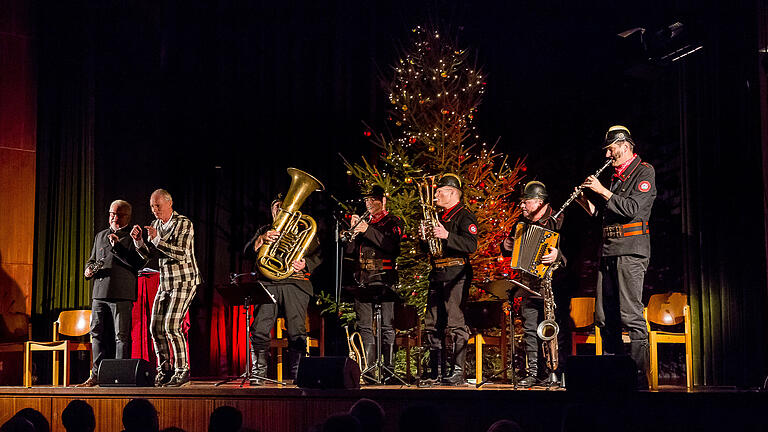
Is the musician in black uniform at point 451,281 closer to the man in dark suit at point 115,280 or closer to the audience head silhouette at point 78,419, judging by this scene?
the man in dark suit at point 115,280

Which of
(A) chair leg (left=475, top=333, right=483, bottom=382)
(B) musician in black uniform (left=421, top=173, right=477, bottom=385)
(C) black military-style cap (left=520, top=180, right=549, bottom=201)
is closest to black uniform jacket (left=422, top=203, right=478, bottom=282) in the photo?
(B) musician in black uniform (left=421, top=173, right=477, bottom=385)

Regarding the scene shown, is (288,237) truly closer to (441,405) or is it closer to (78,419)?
(441,405)

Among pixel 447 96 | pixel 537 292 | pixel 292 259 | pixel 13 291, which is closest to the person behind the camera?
pixel 537 292

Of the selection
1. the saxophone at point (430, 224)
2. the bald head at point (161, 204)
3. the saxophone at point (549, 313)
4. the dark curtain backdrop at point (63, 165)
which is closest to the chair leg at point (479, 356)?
the saxophone at point (549, 313)

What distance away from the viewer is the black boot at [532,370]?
24.6 feet

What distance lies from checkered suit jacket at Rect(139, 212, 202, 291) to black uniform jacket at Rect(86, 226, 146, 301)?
1.66ft

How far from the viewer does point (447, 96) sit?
10.5 m

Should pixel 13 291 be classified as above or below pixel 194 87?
below

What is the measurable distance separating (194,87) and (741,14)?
686 centimetres

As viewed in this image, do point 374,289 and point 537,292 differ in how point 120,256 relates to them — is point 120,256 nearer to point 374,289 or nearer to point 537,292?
point 374,289

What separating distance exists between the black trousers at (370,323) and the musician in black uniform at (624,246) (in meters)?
2.44

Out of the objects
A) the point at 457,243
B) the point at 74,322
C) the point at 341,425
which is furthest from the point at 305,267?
→ the point at 341,425

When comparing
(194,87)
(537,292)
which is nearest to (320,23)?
(194,87)

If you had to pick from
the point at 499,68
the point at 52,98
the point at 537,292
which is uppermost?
the point at 499,68
